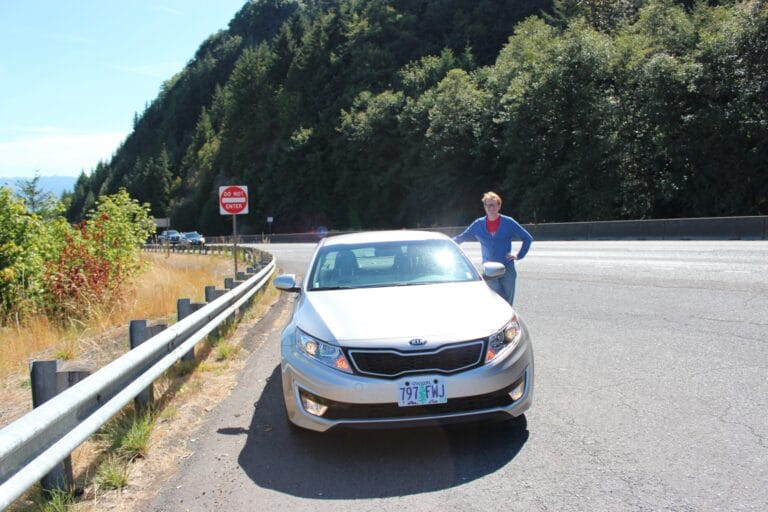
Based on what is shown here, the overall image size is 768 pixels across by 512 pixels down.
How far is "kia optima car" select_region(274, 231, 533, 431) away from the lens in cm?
429

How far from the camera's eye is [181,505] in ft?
12.6

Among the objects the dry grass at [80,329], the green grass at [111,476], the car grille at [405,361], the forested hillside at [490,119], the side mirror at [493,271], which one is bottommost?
the dry grass at [80,329]

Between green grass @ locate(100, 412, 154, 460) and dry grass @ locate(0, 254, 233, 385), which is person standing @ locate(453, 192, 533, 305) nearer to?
green grass @ locate(100, 412, 154, 460)

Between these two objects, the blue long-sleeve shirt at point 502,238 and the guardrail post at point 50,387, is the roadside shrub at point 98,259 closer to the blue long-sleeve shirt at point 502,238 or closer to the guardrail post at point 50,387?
the blue long-sleeve shirt at point 502,238

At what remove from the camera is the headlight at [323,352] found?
14.4ft

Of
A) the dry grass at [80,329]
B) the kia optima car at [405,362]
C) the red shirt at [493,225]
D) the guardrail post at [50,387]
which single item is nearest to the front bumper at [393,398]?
the kia optima car at [405,362]

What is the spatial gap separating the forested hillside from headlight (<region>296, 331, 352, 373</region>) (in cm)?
1115

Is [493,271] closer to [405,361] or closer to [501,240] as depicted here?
[501,240]

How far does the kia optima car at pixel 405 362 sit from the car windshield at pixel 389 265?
656 mm

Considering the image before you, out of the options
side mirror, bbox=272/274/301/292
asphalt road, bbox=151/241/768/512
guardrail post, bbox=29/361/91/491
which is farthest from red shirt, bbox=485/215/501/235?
guardrail post, bbox=29/361/91/491

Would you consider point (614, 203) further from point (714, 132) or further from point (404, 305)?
point (404, 305)

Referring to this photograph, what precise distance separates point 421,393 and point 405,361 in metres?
0.23

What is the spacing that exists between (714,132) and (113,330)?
31922 mm

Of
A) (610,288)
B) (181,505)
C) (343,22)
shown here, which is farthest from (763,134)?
(343,22)
